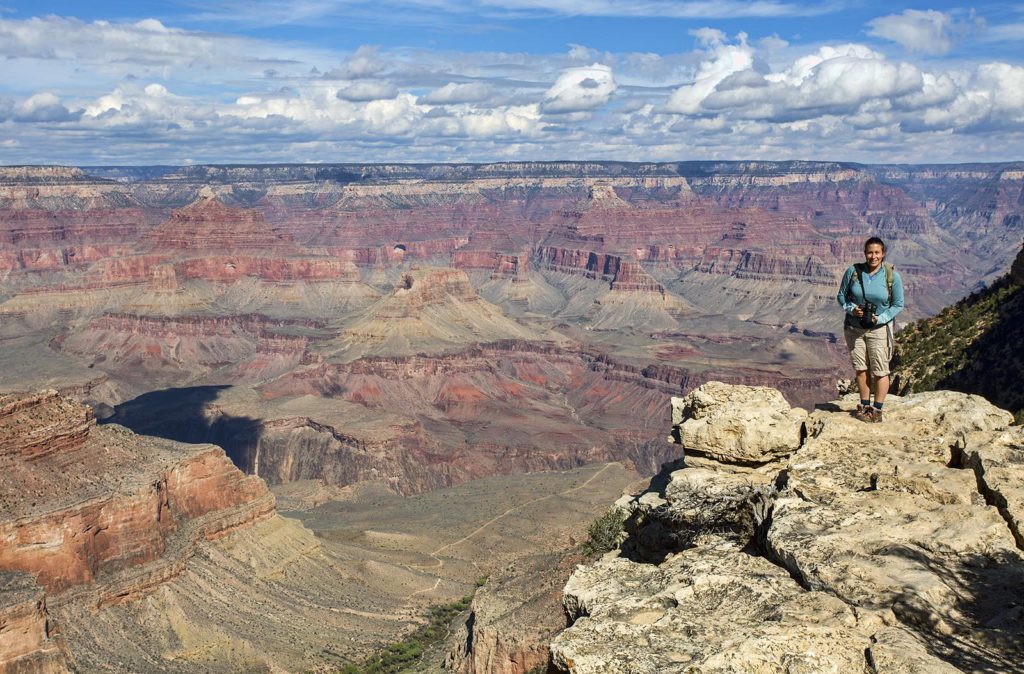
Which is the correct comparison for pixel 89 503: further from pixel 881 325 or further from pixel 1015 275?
pixel 1015 275

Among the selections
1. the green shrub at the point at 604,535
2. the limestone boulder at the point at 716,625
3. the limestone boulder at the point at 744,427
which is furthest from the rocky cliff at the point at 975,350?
the limestone boulder at the point at 716,625

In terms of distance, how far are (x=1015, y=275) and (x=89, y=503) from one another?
52967 millimetres

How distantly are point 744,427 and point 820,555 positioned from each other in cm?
585

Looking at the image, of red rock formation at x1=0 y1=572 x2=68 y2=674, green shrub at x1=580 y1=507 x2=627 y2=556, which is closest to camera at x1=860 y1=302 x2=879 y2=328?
green shrub at x1=580 y1=507 x2=627 y2=556

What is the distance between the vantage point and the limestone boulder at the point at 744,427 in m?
18.0

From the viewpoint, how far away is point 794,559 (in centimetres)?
1231

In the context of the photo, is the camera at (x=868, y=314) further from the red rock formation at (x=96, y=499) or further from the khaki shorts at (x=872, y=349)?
the red rock formation at (x=96, y=499)

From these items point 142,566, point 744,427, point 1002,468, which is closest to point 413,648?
point 142,566

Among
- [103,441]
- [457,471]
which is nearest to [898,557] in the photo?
[103,441]

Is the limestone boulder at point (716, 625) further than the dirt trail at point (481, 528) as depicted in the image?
No

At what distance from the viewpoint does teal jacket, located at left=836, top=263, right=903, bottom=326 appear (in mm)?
18922

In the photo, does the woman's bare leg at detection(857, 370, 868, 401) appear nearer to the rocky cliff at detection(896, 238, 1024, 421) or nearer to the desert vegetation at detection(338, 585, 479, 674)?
the rocky cliff at detection(896, 238, 1024, 421)

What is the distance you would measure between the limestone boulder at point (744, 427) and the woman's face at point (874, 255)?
331 centimetres

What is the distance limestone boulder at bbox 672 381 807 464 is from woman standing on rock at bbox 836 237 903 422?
1605 millimetres
